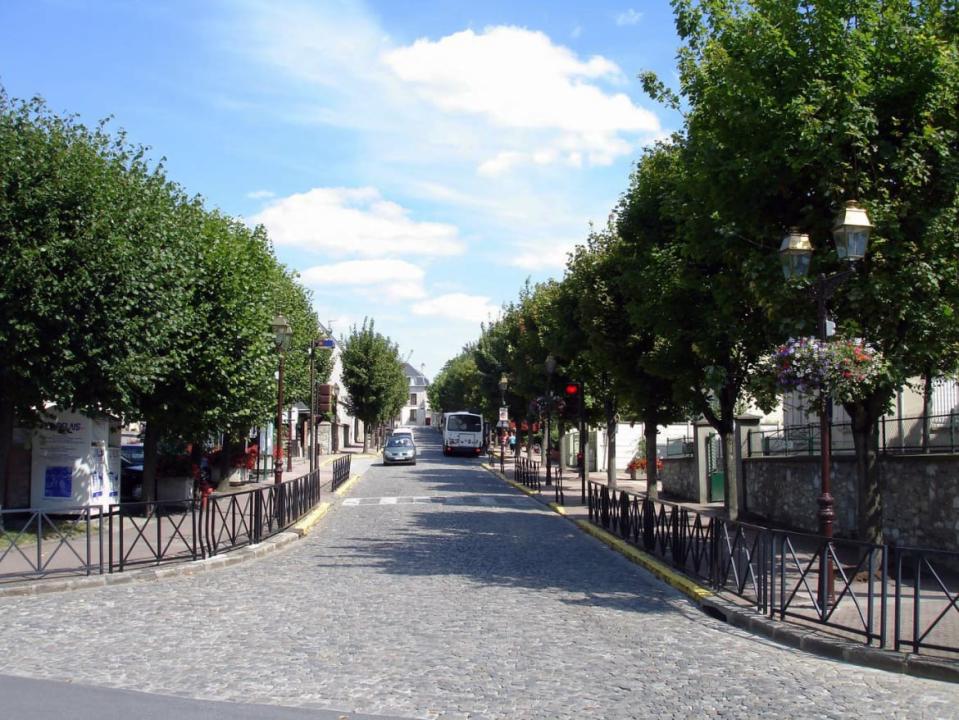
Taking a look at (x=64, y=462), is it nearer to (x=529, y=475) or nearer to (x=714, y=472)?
(x=714, y=472)

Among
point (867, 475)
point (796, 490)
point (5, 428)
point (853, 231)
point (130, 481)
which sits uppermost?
point (853, 231)

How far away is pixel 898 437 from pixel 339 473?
71.2 feet

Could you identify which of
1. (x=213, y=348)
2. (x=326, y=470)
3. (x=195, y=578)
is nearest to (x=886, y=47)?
(x=195, y=578)

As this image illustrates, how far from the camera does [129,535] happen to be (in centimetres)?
1410

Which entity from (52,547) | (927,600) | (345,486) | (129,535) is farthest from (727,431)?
(345,486)

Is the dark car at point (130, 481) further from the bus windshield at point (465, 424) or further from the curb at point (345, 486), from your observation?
the bus windshield at point (465, 424)

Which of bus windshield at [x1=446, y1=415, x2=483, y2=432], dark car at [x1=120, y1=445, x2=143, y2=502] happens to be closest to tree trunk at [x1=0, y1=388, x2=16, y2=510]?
dark car at [x1=120, y1=445, x2=143, y2=502]

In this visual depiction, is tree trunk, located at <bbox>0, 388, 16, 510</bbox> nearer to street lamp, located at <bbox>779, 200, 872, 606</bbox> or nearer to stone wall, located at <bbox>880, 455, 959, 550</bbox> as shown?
street lamp, located at <bbox>779, 200, 872, 606</bbox>

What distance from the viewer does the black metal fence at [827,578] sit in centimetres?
817

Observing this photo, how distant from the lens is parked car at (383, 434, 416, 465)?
160 feet

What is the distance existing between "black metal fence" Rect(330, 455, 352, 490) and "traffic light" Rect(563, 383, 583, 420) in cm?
827

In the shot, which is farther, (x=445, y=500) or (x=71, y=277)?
(x=445, y=500)

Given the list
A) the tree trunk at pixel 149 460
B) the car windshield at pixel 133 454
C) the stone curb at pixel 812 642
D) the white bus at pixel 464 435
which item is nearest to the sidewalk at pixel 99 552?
the stone curb at pixel 812 642

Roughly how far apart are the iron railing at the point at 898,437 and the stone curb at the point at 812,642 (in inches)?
184
